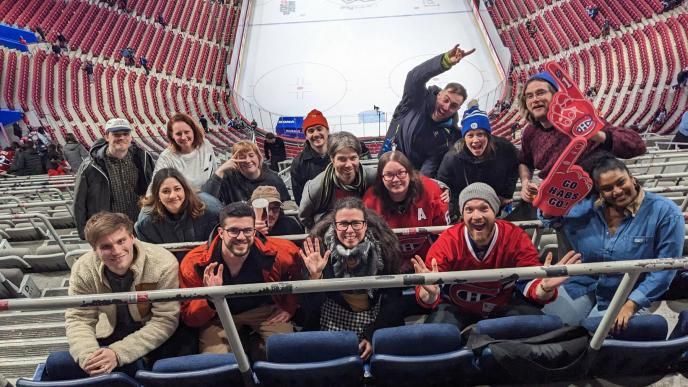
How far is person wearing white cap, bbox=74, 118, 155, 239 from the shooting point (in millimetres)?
3203

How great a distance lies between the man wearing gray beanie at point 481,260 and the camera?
2289mm

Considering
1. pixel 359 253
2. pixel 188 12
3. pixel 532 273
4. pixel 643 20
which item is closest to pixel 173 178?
pixel 359 253

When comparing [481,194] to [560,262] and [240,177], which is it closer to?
[560,262]

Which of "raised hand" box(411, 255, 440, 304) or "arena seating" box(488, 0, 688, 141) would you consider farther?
"arena seating" box(488, 0, 688, 141)

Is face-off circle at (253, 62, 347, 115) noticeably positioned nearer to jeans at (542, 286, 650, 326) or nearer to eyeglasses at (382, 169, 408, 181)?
eyeglasses at (382, 169, 408, 181)

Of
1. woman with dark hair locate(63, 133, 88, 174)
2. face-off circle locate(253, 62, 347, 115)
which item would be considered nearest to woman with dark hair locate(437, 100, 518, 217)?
woman with dark hair locate(63, 133, 88, 174)

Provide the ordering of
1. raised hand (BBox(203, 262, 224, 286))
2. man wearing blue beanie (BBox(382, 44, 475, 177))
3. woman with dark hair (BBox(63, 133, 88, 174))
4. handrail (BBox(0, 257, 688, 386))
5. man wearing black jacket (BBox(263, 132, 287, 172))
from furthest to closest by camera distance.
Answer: woman with dark hair (BBox(63, 133, 88, 174)) → man wearing black jacket (BBox(263, 132, 287, 172)) → man wearing blue beanie (BBox(382, 44, 475, 177)) → raised hand (BBox(203, 262, 224, 286)) → handrail (BBox(0, 257, 688, 386))

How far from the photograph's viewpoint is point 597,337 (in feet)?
6.42

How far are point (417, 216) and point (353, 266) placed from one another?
2.31 ft

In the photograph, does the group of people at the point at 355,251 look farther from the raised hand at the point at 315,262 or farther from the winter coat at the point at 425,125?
the winter coat at the point at 425,125

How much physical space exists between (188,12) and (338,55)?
7236 mm

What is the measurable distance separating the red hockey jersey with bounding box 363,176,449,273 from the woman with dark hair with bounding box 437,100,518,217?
356 mm

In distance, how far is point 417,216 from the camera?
283 cm

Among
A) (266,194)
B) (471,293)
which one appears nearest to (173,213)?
(266,194)
